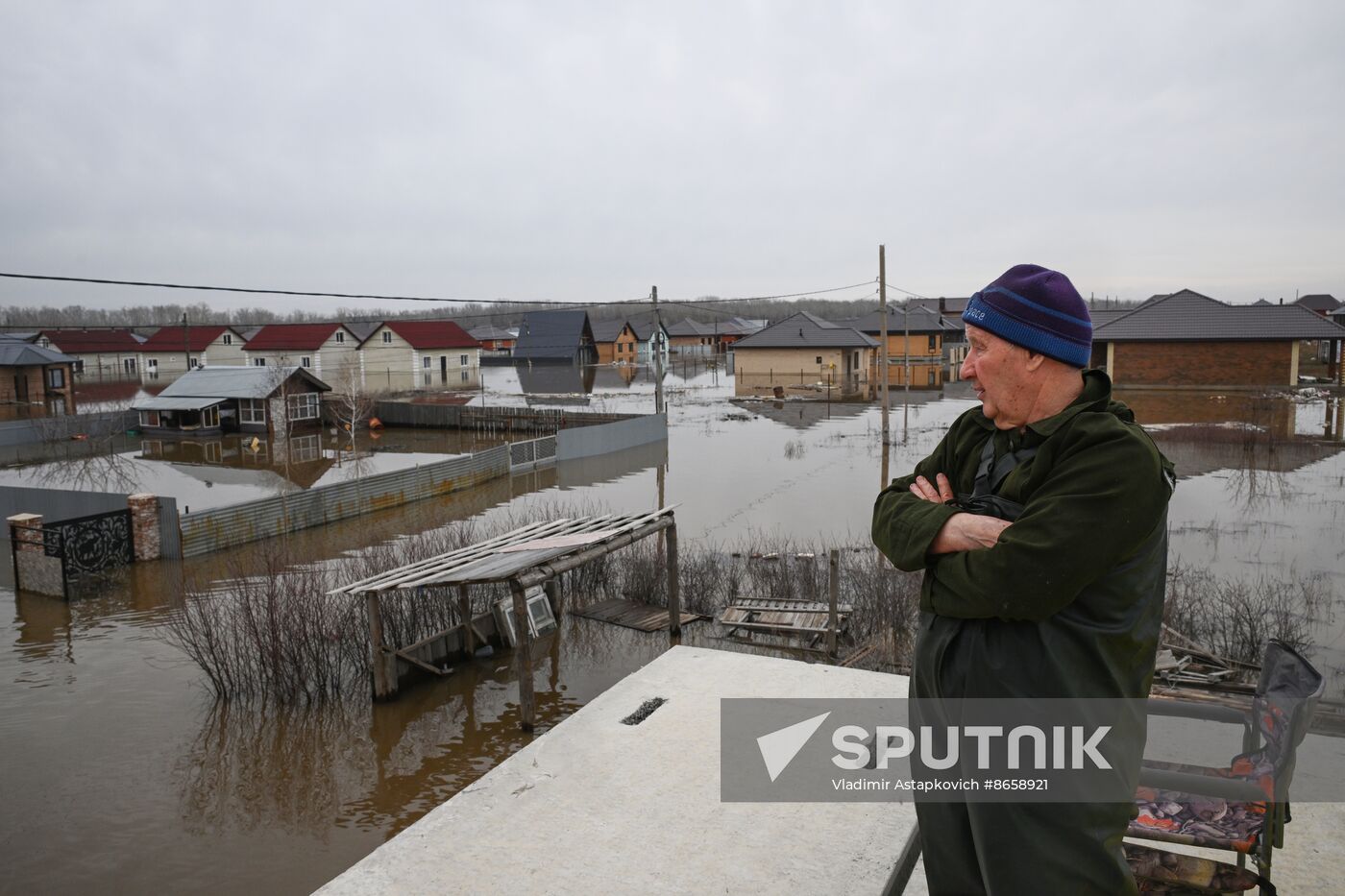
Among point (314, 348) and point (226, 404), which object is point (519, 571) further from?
point (314, 348)

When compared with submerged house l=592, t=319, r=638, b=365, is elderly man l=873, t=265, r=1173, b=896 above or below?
below

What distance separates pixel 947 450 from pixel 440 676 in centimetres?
884

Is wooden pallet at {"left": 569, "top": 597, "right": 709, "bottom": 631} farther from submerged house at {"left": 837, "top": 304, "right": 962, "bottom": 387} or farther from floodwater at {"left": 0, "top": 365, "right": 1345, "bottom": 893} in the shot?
submerged house at {"left": 837, "top": 304, "right": 962, "bottom": 387}

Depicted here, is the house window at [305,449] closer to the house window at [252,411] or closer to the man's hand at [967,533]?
the house window at [252,411]

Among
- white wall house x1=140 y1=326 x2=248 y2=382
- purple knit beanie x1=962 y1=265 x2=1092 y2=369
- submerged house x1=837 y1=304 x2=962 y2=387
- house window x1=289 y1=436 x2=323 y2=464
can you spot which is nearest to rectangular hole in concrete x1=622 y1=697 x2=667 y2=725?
purple knit beanie x1=962 y1=265 x2=1092 y2=369

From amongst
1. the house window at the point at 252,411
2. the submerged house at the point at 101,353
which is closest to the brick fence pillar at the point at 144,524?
the house window at the point at 252,411

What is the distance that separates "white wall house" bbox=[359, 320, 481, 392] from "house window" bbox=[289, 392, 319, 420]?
20.1m

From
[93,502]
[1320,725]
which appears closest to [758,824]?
[1320,725]

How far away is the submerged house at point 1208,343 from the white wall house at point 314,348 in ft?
159

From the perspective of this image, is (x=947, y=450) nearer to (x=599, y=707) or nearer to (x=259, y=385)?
(x=599, y=707)

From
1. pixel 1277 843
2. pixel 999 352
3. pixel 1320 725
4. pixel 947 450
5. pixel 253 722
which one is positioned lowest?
pixel 253 722

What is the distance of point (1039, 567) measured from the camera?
6.58 feet

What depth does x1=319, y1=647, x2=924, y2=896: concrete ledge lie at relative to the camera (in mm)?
4129

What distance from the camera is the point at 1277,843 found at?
3023mm
